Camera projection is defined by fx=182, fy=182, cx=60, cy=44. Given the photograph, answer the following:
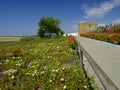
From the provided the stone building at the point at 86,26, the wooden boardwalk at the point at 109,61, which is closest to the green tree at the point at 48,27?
the stone building at the point at 86,26

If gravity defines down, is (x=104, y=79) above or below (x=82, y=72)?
above

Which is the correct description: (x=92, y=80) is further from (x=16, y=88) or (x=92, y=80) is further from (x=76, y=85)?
(x=16, y=88)

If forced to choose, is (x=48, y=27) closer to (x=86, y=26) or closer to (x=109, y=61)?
(x=86, y=26)

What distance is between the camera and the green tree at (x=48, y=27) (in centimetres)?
5071

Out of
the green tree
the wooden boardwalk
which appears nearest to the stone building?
the green tree

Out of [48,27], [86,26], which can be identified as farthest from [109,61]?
[48,27]

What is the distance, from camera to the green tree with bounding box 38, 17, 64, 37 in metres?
50.7

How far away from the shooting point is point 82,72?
5.23 metres

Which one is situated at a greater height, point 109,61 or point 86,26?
point 86,26

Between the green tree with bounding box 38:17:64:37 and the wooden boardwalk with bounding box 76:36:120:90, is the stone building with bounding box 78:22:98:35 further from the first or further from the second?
the wooden boardwalk with bounding box 76:36:120:90

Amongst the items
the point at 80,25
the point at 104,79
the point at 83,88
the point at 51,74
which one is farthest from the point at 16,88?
the point at 80,25

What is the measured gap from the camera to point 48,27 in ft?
169

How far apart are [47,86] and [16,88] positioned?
0.75m

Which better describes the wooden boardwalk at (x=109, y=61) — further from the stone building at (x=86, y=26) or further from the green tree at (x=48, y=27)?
the green tree at (x=48, y=27)
